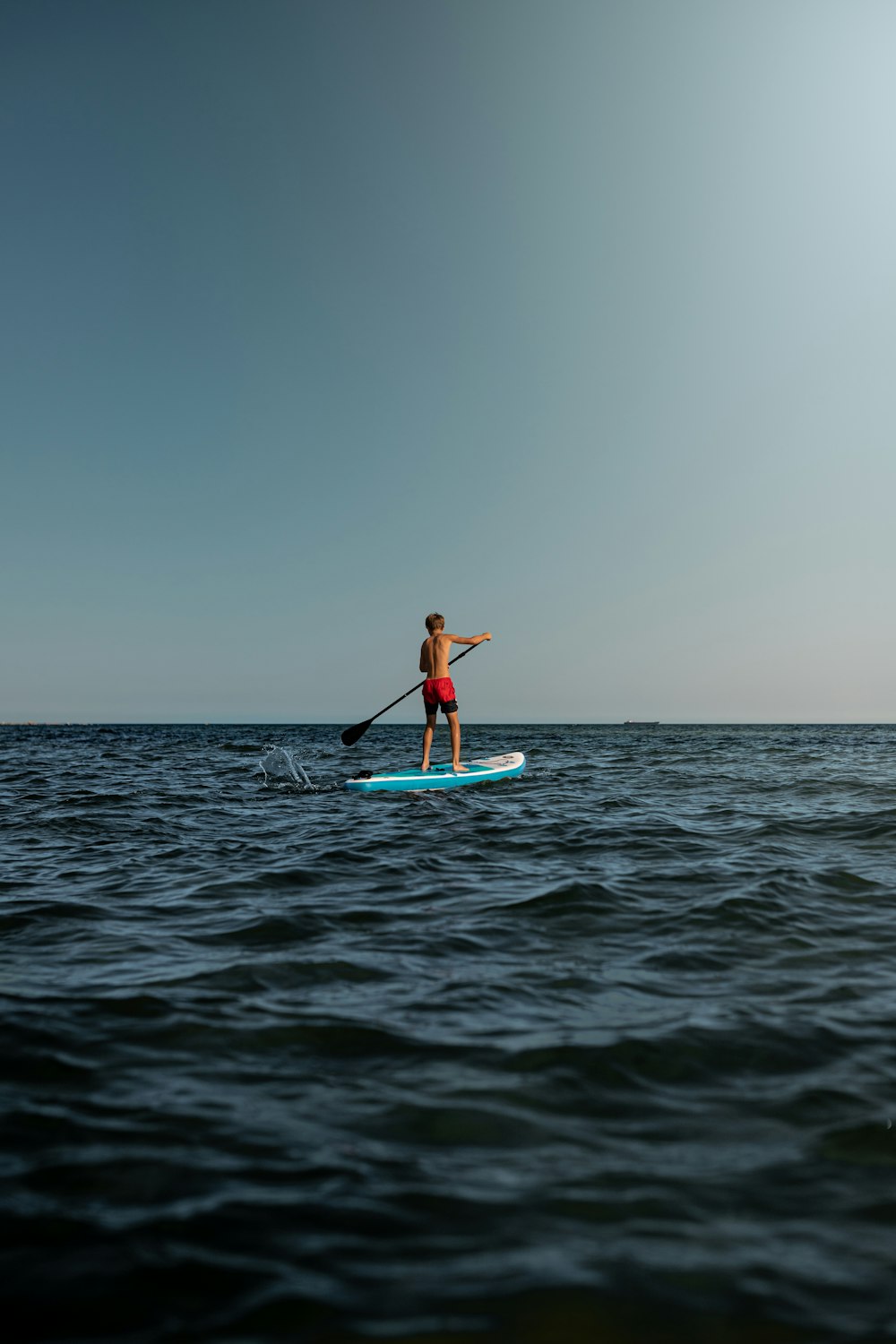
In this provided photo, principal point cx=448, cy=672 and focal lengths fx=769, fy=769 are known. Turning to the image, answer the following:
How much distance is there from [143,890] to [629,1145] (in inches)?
206

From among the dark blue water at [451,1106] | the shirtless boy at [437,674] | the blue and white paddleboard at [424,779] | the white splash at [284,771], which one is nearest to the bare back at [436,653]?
the shirtless boy at [437,674]

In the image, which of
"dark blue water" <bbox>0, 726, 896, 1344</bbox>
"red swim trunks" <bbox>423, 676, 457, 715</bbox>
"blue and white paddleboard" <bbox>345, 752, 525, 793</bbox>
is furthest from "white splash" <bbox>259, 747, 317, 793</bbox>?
"dark blue water" <bbox>0, 726, 896, 1344</bbox>

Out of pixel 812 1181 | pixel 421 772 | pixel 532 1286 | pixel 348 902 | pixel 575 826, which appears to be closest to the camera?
pixel 532 1286

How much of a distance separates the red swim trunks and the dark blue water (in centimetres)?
739

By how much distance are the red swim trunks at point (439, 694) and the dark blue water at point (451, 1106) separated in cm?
739

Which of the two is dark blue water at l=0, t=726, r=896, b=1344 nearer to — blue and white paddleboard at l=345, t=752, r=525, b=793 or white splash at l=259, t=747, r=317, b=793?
blue and white paddleboard at l=345, t=752, r=525, b=793

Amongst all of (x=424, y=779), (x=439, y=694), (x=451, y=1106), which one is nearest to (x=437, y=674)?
(x=439, y=694)

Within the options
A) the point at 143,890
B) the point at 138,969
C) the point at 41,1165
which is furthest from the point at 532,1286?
the point at 143,890

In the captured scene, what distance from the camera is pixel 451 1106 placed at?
3.02m

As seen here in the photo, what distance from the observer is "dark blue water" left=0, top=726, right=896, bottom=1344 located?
205 centimetres

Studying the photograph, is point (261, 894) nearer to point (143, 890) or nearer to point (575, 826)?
point (143, 890)

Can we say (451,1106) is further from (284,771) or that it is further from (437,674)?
(284,771)

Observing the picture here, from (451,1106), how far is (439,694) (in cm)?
1169

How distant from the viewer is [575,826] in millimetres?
9992
